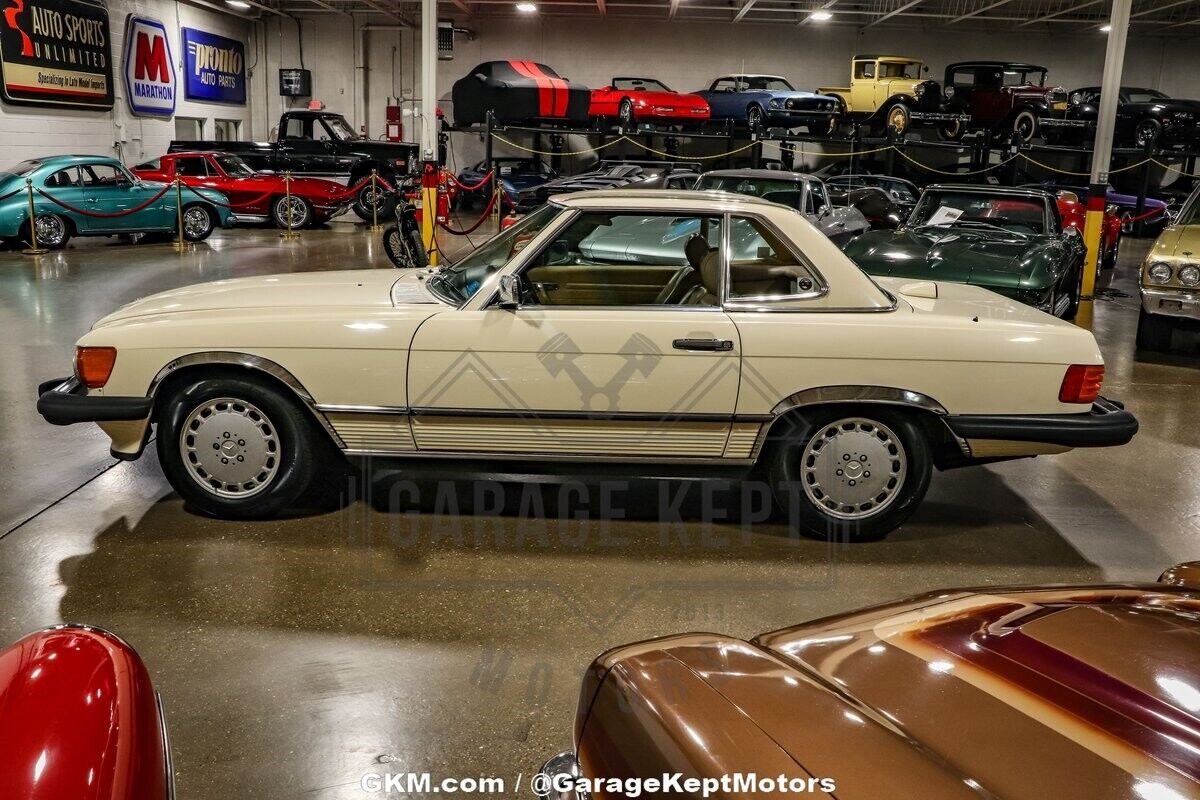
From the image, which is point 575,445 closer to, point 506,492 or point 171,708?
point 506,492

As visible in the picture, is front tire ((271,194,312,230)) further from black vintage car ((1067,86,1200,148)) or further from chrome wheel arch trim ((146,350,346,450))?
black vintage car ((1067,86,1200,148))

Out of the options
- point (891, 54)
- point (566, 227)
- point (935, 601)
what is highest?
point (891, 54)

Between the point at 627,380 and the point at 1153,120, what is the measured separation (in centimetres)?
1986

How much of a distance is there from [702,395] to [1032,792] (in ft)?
8.79

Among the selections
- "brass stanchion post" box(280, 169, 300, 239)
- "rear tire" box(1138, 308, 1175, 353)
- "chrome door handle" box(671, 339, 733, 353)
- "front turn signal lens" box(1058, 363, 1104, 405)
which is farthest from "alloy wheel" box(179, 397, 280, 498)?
"brass stanchion post" box(280, 169, 300, 239)

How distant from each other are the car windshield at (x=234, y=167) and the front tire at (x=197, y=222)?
184 cm

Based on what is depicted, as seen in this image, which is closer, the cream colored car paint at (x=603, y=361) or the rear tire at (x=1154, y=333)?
the cream colored car paint at (x=603, y=361)

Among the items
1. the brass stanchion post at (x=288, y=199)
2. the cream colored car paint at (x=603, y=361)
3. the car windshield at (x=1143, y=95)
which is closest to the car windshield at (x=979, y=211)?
the cream colored car paint at (x=603, y=361)

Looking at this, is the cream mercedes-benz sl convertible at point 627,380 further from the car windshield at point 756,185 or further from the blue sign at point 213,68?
the blue sign at point 213,68

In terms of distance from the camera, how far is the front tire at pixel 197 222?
15.4 m

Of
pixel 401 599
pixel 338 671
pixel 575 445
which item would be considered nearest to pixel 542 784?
pixel 338 671

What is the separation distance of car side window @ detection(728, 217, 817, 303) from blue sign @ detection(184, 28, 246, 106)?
888 inches

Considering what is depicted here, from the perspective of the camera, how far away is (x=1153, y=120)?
63.7ft

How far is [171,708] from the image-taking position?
2.80 m
